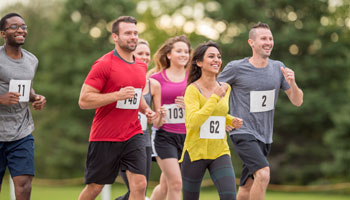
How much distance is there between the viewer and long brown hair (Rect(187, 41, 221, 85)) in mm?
6609

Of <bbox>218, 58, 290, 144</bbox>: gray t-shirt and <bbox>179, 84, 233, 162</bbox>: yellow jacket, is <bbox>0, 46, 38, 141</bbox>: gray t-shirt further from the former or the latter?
<bbox>218, 58, 290, 144</bbox>: gray t-shirt

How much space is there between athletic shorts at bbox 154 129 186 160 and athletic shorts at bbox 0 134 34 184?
1903 mm

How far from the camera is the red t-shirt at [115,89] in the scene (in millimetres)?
6266

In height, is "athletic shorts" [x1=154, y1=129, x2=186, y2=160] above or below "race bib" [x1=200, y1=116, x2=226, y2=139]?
below

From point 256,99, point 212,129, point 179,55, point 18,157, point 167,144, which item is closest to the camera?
point 212,129

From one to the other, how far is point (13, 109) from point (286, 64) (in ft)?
70.0

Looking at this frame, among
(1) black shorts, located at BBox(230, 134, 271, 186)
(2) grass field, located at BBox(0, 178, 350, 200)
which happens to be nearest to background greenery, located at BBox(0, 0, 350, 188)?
(2) grass field, located at BBox(0, 178, 350, 200)

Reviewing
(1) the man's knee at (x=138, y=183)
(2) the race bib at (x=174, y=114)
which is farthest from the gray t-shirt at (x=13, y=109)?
(2) the race bib at (x=174, y=114)

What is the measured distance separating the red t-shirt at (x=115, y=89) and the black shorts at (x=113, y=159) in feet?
0.26

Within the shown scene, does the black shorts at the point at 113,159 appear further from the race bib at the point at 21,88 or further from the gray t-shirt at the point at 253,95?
the gray t-shirt at the point at 253,95

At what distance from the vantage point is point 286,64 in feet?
87.4

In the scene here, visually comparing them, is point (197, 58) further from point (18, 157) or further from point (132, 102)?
point (18, 157)

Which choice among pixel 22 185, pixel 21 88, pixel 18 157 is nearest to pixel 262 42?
pixel 21 88

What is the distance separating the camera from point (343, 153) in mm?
22703
